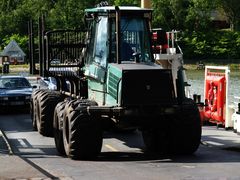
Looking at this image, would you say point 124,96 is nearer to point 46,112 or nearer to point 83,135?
point 83,135

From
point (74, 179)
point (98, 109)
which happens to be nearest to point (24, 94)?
point (98, 109)

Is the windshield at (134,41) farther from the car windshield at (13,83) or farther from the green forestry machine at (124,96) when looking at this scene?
the car windshield at (13,83)

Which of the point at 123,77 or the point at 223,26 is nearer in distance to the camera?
the point at 123,77

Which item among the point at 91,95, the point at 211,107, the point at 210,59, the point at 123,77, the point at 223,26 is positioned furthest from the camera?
the point at 223,26

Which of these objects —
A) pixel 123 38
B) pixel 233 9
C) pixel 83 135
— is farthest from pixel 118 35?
pixel 233 9

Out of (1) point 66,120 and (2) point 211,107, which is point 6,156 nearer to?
(1) point 66,120

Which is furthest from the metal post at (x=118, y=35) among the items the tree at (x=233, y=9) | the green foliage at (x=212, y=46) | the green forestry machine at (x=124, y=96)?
the tree at (x=233, y=9)

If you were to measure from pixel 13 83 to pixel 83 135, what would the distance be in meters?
13.7

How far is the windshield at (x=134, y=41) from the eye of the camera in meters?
13.5

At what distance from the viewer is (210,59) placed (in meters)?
94.6

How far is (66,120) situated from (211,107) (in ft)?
23.6

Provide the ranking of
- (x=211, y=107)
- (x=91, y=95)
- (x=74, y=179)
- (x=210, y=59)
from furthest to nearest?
(x=210, y=59), (x=211, y=107), (x=91, y=95), (x=74, y=179)

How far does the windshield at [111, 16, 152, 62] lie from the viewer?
13516 mm

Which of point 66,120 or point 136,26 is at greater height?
point 136,26
